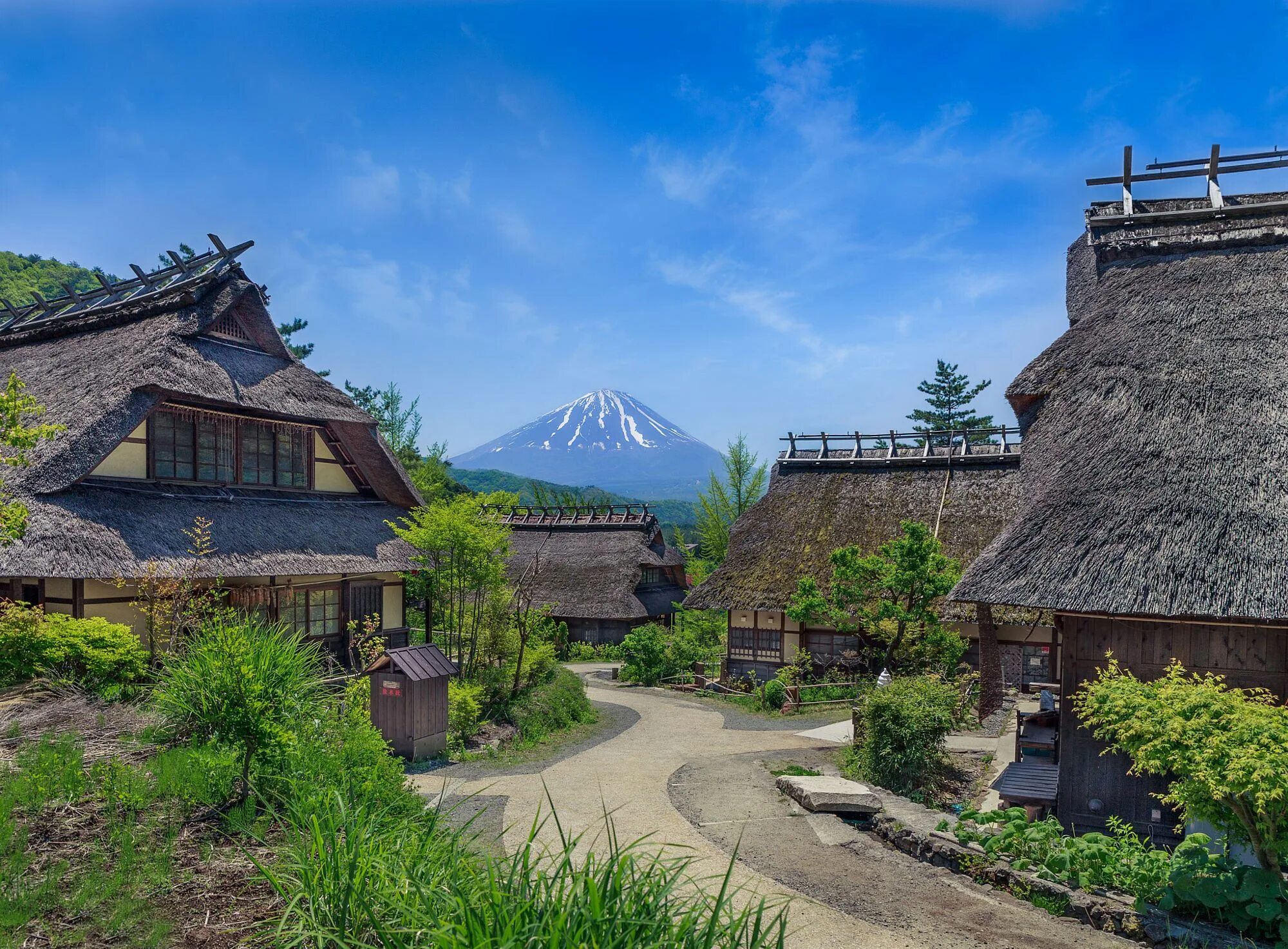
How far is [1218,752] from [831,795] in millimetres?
4496

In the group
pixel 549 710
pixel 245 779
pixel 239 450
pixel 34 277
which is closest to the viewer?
pixel 245 779

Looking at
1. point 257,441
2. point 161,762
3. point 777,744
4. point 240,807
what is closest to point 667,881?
point 240,807

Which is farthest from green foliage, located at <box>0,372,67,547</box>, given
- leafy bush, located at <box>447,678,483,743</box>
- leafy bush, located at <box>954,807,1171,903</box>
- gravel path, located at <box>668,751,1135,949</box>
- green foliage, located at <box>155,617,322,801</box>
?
leafy bush, located at <box>954,807,1171,903</box>

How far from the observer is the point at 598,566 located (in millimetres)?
33719

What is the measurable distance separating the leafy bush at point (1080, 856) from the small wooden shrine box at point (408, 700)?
26.7 ft

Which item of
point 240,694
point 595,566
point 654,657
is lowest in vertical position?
point 654,657

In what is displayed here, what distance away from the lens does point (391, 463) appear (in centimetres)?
1958

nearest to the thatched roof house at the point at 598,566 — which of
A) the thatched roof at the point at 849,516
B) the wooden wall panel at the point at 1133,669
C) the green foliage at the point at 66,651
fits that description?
the thatched roof at the point at 849,516

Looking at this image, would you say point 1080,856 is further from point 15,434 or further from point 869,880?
point 15,434

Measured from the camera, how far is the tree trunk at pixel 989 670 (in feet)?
47.8

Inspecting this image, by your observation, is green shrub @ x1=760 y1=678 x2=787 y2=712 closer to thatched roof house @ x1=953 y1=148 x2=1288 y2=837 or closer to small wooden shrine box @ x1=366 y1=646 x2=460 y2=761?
thatched roof house @ x1=953 y1=148 x2=1288 y2=837

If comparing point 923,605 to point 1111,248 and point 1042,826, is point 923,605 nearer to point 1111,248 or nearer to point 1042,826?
point 1111,248

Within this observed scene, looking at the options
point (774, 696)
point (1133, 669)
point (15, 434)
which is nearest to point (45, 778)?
point (15, 434)

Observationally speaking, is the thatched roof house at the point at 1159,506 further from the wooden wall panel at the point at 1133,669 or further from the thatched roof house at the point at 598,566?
the thatched roof house at the point at 598,566
